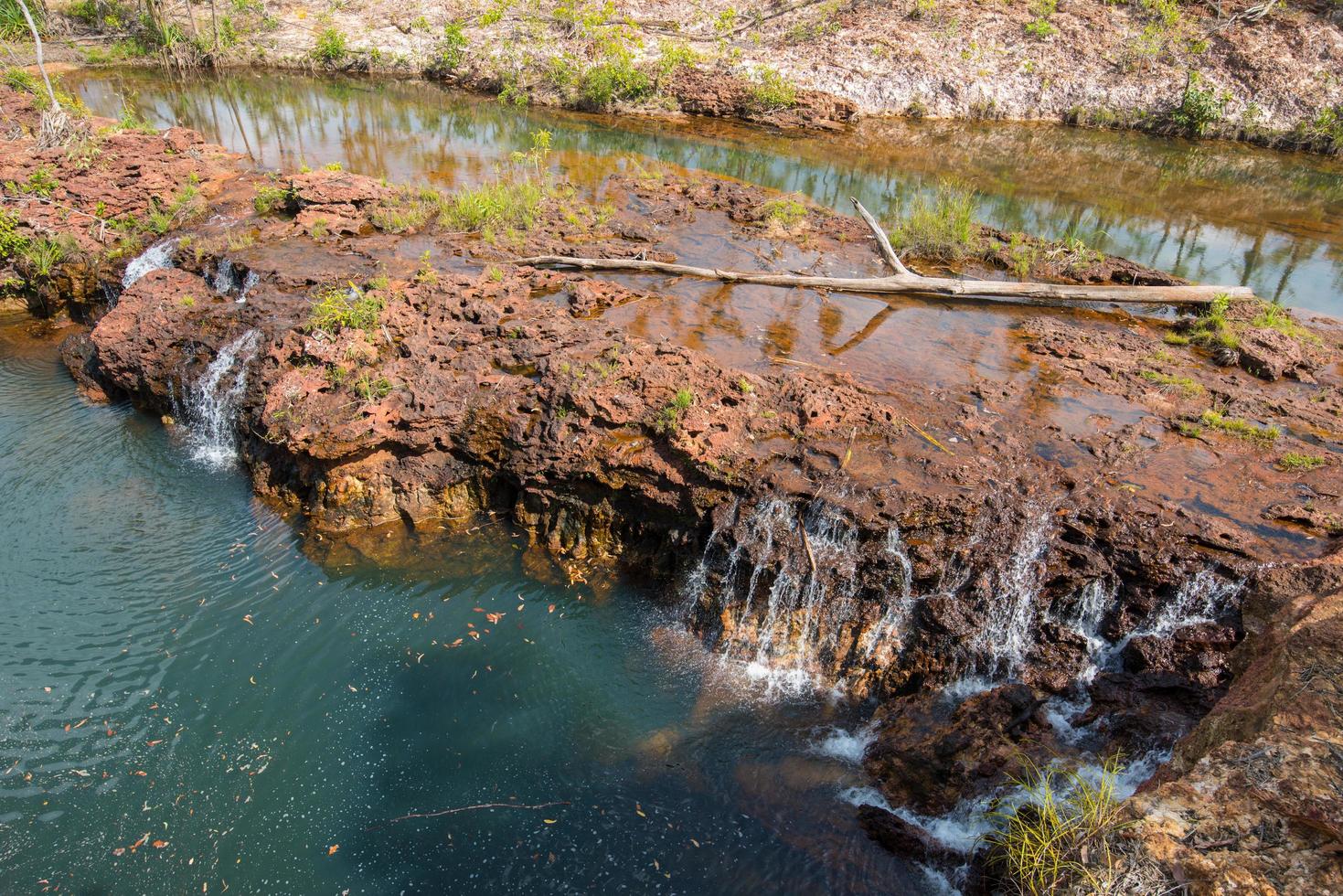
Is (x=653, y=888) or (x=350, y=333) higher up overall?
(x=350, y=333)

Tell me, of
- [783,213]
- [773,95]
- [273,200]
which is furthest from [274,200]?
[773,95]

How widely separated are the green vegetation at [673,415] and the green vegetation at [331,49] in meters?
24.2

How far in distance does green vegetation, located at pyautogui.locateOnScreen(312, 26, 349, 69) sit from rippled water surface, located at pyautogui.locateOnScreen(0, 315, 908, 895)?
2205cm

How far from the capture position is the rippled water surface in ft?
16.9

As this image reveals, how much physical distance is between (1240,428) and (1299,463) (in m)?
0.72

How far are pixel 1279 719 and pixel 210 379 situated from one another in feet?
34.6

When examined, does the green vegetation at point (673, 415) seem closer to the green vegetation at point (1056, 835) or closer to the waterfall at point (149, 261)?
the green vegetation at point (1056, 835)

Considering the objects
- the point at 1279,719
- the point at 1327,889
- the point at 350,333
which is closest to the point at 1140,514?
the point at 1279,719

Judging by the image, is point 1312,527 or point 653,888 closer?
point 653,888

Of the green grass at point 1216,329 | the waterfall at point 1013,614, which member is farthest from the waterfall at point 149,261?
the green grass at point 1216,329

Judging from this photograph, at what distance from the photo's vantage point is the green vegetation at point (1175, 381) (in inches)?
354

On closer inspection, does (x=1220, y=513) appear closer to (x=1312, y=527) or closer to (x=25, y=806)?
(x=1312, y=527)

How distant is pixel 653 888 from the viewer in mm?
5055

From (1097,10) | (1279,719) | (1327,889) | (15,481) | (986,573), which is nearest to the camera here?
(1327,889)
